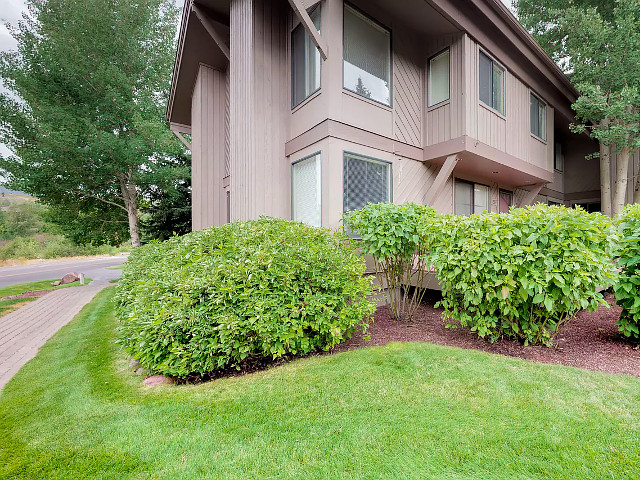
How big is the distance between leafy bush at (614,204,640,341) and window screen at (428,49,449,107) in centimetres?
431

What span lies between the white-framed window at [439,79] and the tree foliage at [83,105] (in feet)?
34.7

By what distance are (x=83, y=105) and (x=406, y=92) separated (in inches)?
551

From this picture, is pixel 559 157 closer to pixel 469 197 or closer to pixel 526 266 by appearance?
pixel 469 197

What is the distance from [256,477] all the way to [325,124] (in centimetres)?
465

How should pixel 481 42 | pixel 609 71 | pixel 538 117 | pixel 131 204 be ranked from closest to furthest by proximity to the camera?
pixel 481 42 < pixel 609 71 < pixel 538 117 < pixel 131 204

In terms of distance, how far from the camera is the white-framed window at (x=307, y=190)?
5250 millimetres

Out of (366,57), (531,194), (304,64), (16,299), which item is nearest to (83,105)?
(16,299)

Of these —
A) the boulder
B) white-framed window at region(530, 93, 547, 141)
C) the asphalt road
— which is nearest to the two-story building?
white-framed window at region(530, 93, 547, 141)

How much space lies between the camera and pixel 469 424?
6.45 ft

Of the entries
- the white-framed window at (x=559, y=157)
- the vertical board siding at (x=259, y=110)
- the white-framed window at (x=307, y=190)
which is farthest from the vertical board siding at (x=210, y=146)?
the white-framed window at (x=559, y=157)

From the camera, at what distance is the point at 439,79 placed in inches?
257

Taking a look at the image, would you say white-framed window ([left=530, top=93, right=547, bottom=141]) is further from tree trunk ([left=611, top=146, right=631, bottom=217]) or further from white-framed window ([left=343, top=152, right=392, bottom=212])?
white-framed window ([left=343, top=152, right=392, bottom=212])

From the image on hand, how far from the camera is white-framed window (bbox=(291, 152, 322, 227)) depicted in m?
5.25

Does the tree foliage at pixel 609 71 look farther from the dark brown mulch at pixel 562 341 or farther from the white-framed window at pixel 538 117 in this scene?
the dark brown mulch at pixel 562 341
